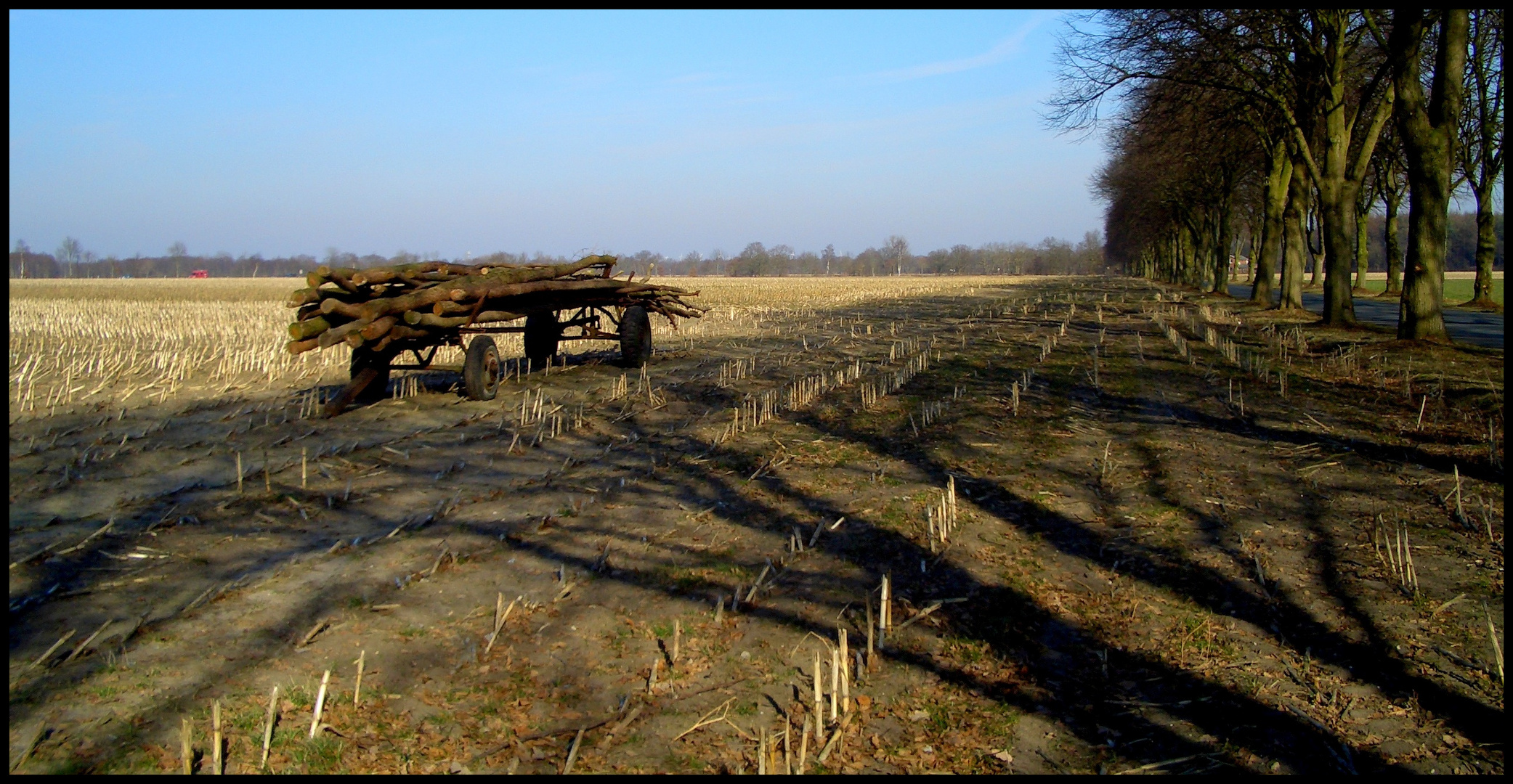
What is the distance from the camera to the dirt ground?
11.8 ft

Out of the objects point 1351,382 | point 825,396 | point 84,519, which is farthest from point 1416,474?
point 84,519

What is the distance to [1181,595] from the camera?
16.2 feet

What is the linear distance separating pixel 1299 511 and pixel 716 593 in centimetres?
407

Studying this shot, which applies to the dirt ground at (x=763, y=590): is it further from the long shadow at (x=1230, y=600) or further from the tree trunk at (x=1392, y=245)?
the tree trunk at (x=1392, y=245)

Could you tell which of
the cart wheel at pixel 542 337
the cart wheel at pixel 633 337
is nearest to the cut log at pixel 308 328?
the cart wheel at pixel 542 337

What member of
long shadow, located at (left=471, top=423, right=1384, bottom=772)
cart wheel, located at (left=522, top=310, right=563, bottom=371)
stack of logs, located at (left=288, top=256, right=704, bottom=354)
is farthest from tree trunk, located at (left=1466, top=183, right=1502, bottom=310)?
long shadow, located at (left=471, top=423, right=1384, bottom=772)

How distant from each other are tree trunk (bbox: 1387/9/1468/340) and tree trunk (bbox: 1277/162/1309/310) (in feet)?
34.4

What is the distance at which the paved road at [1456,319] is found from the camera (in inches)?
678

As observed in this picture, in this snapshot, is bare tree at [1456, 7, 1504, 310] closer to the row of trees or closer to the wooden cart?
the row of trees

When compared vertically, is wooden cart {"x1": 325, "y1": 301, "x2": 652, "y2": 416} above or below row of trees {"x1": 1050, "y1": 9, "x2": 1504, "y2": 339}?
below

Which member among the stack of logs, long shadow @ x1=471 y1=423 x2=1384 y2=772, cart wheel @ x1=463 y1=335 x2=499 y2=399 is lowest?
long shadow @ x1=471 y1=423 x2=1384 y2=772

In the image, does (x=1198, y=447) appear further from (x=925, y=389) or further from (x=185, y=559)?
(x=185, y=559)

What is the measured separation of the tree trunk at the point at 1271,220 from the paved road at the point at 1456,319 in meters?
1.57

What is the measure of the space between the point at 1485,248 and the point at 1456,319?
8.21 meters
